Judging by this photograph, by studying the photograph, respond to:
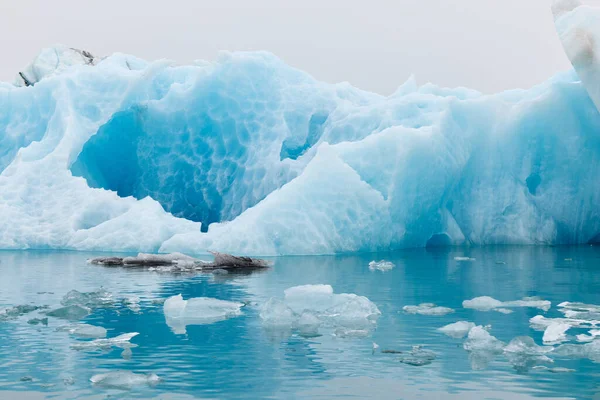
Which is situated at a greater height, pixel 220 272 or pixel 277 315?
pixel 220 272

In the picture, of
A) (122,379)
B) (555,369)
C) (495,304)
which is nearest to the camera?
(122,379)

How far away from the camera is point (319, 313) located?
7324 millimetres

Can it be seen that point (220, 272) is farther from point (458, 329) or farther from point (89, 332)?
point (458, 329)

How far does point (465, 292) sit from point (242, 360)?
14.1 ft

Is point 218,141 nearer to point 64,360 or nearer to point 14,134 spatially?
point 14,134

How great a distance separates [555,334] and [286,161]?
12.7 meters

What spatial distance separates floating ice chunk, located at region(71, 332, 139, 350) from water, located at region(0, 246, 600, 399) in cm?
9

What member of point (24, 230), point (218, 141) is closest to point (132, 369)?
point (24, 230)

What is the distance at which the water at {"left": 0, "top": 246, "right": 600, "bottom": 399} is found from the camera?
4504 mm

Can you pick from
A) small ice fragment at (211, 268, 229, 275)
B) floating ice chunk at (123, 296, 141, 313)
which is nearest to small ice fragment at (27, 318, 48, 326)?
floating ice chunk at (123, 296, 141, 313)

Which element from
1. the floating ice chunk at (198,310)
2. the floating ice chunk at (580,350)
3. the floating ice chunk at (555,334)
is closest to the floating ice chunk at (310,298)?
the floating ice chunk at (198,310)

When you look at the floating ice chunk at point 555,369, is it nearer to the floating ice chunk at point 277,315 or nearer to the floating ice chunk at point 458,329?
the floating ice chunk at point 458,329

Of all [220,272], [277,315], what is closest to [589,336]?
[277,315]

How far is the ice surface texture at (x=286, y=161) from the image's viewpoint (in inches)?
584
